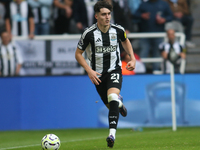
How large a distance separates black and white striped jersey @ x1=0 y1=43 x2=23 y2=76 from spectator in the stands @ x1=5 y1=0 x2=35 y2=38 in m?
0.78

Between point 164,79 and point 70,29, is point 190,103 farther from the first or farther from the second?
point 70,29

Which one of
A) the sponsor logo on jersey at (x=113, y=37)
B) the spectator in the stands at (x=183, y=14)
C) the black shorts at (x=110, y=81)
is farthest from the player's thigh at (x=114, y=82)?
the spectator in the stands at (x=183, y=14)

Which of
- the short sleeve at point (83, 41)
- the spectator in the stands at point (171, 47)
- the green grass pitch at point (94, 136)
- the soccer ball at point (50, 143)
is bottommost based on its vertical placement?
the green grass pitch at point (94, 136)

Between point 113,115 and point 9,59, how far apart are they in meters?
6.51

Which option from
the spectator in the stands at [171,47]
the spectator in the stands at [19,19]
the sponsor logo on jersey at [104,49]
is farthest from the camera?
the spectator in the stands at [19,19]

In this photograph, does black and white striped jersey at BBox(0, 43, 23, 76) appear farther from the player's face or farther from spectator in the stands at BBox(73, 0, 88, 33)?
the player's face

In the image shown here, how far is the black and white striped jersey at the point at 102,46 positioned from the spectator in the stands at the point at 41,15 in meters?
6.13

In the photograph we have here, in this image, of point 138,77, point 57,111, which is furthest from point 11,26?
point 138,77

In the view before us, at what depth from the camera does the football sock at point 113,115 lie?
6.34 meters

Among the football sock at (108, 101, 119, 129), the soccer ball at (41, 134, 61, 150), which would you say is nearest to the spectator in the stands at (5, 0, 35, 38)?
the football sock at (108, 101, 119, 129)

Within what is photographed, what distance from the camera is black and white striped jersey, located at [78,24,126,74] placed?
6828mm

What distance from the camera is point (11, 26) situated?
12969 mm

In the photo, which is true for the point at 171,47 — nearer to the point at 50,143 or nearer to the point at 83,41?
the point at 83,41

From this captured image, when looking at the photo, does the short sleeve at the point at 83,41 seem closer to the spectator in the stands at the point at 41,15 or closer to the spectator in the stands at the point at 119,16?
the spectator in the stands at the point at 119,16
